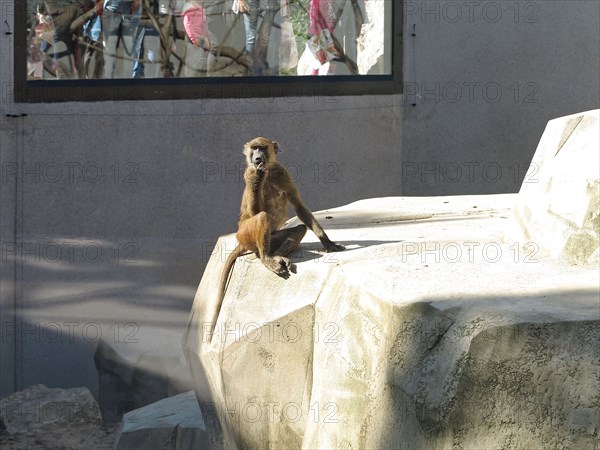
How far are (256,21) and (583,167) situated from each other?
16.3 ft

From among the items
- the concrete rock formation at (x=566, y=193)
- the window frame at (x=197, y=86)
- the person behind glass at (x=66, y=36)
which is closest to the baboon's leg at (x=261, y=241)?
the concrete rock formation at (x=566, y=193)

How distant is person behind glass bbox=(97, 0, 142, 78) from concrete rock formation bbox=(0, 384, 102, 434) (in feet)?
9.94

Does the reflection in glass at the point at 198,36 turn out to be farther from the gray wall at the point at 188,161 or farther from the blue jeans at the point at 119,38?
the gray wall at the point at 188,161

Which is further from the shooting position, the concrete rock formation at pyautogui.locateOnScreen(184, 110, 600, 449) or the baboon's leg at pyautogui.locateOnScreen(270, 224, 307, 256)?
the baboon's leg at pyautogui.locateOnScreen(270, 224, 307, 256)

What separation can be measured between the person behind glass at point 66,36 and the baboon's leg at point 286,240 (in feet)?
13.2

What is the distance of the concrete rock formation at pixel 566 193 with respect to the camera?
5.44 meters

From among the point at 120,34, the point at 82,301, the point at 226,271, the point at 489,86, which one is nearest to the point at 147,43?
the point at 120,34

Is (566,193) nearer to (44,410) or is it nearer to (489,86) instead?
(489,86)

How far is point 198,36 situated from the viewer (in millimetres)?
9938

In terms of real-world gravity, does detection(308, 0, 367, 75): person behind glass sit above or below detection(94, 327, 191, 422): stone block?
above

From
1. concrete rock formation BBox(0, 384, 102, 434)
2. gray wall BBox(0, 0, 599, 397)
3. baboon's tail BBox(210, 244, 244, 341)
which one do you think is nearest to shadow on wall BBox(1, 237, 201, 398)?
gray wall BBox(0, 0, 599, 397)

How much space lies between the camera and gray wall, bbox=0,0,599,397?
9.64 meters

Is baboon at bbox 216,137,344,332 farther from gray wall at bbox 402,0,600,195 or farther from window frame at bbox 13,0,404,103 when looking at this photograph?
gray wall at bbox 402,0,600,195

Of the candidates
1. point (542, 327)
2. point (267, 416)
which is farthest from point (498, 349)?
point (267, 416)
